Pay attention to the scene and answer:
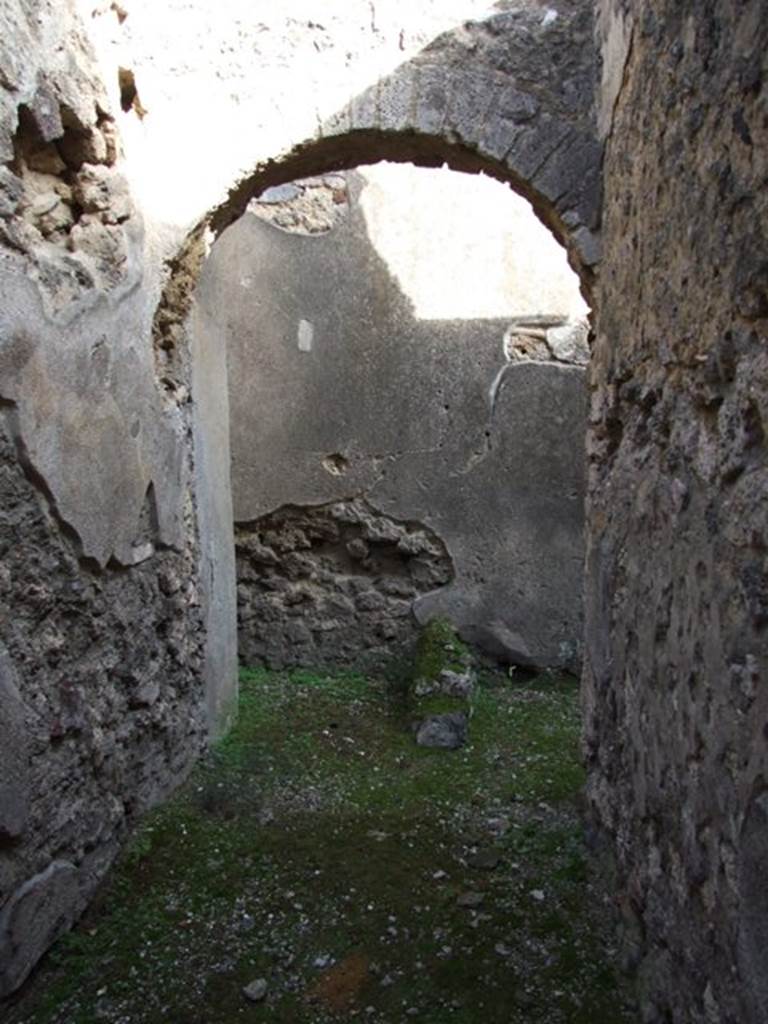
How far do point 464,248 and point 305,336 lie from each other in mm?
1014

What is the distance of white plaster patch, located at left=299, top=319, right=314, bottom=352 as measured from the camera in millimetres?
4230

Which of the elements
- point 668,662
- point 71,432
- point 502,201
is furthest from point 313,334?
point 668,662

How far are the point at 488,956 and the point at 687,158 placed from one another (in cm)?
193

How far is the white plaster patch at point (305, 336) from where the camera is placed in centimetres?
423

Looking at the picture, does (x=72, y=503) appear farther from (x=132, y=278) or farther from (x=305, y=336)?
(x=305, y=336)

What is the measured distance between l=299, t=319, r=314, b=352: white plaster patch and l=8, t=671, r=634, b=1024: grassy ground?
213cm

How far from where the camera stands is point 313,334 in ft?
13.9

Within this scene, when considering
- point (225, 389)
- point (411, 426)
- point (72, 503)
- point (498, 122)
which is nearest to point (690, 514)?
point (72, 503)

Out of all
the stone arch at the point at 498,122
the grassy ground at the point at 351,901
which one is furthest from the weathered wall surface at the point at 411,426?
the stone arch at the point at 498,122

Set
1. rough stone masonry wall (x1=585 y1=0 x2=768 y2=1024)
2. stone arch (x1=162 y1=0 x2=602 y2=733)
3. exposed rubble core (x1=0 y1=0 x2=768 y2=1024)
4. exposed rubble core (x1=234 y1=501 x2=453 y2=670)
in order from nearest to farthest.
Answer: rough stone masonry wall (x1=585 y1=0 x2=768 y2=1024) < exposed rubble core (x1=0 y1=0 x2=768 y2=1024) < stone arch (x1=162 y1=0 x2=602 y2=733) < exposed rubble core (x1=234 y1=501 x2=453 y2=670)

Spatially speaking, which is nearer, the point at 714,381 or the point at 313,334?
the point at 714,381

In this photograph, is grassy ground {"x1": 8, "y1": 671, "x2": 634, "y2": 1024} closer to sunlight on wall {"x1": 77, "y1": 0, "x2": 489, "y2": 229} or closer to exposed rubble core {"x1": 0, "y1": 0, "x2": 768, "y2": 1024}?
exposed rubble core {"x1": 0, "y1": 0, "x2": 768, "y2": 1024}

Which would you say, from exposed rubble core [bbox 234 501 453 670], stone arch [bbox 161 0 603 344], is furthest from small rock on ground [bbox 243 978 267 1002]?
exposed rubble core [bbox 234 501 453 670]

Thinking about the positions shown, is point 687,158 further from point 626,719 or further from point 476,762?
point 476,762
